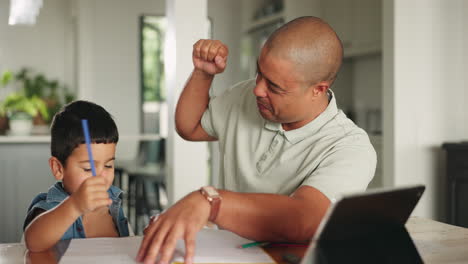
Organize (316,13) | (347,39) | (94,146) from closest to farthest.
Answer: (94,146), (347,39), (316,13)

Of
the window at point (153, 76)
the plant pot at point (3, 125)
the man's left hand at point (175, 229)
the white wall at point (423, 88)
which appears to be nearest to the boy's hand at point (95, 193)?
the man's left hand at point (175, 229)

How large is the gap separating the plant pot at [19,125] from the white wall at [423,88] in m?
2.84

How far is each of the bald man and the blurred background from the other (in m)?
0.69

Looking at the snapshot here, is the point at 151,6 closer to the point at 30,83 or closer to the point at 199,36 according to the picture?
the point at 30,83

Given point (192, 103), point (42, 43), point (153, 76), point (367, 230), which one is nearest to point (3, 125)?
point (153, 76)

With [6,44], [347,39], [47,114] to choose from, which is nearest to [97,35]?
[6,44]

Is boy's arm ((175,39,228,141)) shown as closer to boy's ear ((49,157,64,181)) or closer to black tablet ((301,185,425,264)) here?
boy's ear ((49,157,64,181))

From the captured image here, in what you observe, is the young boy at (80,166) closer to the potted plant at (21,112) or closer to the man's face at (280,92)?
the man's face at (280,92)

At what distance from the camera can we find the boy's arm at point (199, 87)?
137 cm

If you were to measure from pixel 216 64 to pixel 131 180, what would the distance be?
4.34 metres

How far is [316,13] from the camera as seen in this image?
5.57 m

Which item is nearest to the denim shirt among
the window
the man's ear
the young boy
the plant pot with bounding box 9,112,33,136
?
the young boy

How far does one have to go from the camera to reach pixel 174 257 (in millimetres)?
1013

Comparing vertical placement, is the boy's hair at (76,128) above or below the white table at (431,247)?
above
